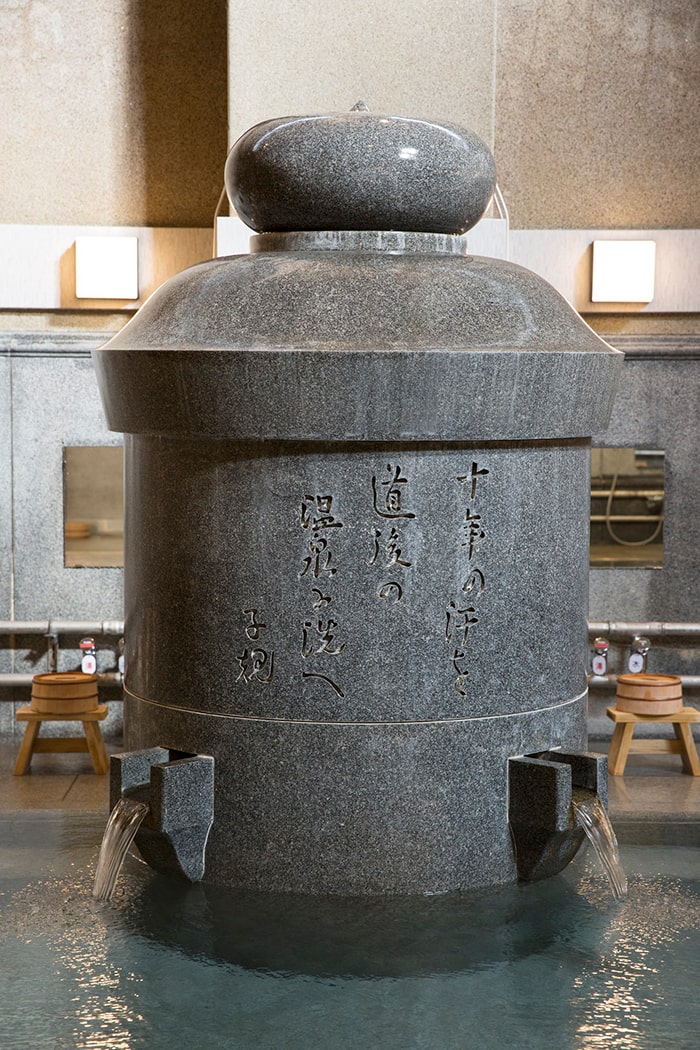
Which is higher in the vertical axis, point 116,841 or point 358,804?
point 358,804

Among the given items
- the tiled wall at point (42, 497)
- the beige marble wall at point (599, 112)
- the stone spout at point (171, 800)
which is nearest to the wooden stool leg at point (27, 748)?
the tiled wall at point (42, 497)

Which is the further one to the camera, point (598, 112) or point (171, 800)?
point (598, 112)

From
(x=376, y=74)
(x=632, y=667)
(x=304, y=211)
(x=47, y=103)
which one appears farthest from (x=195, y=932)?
(x=47, y=103)

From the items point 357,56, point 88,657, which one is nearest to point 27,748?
point 88,657

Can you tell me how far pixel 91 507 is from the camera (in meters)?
7.79

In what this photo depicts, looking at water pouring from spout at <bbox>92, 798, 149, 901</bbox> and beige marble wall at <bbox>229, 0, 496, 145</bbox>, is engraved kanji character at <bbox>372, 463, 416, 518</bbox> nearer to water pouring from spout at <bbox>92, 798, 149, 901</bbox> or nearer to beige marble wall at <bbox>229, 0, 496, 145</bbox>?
water pouring from spout at <bbox>92, 798, 149, 901</bbox>

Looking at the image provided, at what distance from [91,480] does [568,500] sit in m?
3.90

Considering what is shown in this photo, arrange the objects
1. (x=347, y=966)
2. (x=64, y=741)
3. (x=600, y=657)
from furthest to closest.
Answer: (x=600, y=657) < (x=64, y=741) < (x=347, y=966)

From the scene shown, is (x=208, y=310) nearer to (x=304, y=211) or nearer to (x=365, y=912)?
(x=304, y=211)

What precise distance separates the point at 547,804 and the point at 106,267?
455 cm

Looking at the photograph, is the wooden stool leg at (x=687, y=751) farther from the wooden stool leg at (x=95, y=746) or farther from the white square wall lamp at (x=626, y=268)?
the wooden stool leg at (x=95, y=746)

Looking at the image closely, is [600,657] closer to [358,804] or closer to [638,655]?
[638,655]

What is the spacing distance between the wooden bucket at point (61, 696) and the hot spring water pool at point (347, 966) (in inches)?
82.7

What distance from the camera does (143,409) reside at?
4.54 meters
